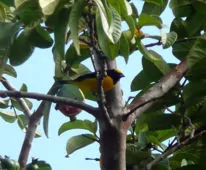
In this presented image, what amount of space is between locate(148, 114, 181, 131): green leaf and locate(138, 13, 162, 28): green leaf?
0.36m

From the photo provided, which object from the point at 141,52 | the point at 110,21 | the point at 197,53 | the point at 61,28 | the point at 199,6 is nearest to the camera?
the point at 110,21

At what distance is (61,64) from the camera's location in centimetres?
191

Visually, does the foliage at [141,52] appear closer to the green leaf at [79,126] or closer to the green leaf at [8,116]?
the green leaf at [79,126]

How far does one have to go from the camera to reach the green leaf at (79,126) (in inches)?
78.0

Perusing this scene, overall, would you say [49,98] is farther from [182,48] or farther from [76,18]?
[182,48]

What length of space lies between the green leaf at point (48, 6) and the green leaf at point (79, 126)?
777 millimetres

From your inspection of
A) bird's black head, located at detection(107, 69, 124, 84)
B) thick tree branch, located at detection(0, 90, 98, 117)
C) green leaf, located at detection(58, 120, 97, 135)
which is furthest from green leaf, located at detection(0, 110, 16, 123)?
thick tree branch, located at detection(0, 90, 98, 117)

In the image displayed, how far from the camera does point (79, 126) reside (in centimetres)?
204

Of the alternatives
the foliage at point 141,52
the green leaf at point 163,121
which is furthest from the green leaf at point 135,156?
the green leaf at point 163,121

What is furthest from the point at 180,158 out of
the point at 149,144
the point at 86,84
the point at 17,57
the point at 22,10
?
the point at 22,10

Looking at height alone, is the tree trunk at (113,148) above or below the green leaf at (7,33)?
below

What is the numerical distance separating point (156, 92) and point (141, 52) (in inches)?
6.1

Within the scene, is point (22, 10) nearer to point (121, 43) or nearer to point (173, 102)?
point (121, 43)

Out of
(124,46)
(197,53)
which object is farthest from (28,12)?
(197,53)
